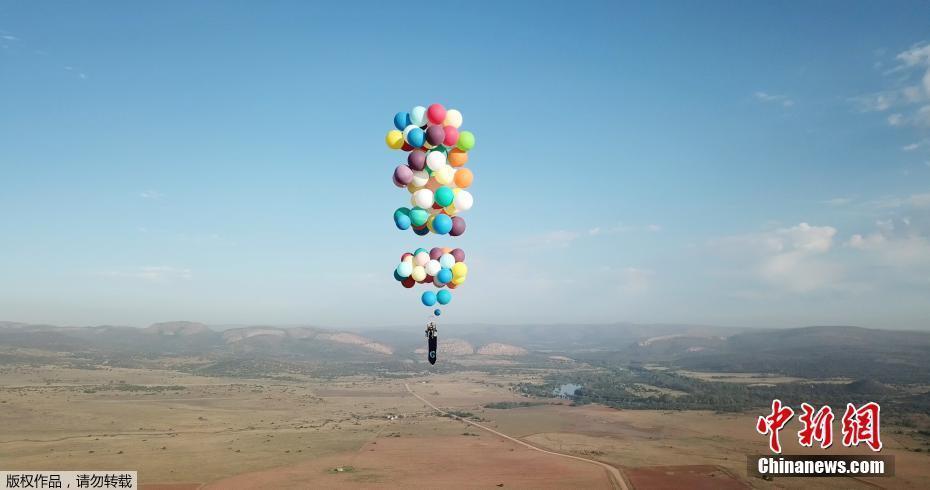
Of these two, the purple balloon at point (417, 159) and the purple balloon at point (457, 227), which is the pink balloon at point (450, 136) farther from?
the purple balloon at point (457, 227)

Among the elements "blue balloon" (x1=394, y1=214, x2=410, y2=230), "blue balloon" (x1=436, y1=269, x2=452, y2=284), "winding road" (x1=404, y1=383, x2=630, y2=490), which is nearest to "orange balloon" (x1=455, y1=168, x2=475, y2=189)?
"blue balloon" (x1=394, y1=214, x2=410, y2=230)

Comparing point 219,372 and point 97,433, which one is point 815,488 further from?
point 219,372

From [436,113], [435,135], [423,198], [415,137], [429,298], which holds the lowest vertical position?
[429,298]

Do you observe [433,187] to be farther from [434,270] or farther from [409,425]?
[409,425]

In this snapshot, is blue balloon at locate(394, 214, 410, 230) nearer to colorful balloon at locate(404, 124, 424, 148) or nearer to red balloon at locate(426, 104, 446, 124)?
colorful balloon at locate(404, 124, 424, 148)

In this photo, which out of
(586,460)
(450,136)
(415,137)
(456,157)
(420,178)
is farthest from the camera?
(586,460)

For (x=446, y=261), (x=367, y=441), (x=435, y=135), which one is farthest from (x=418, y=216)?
(x=367, y=441)

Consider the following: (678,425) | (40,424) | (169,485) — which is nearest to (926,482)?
(678,425)
